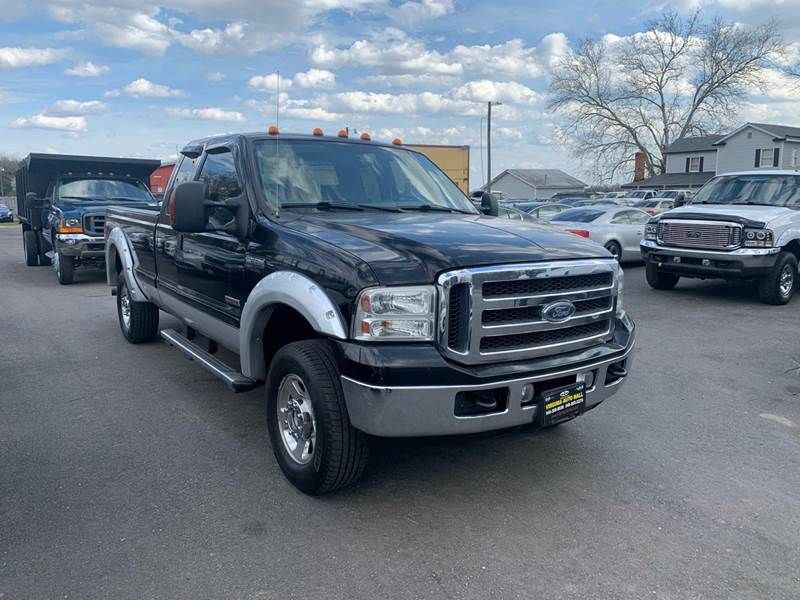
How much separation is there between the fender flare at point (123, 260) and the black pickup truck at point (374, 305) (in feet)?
6.53

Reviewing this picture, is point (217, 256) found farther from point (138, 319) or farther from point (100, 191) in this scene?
point (100, 191)

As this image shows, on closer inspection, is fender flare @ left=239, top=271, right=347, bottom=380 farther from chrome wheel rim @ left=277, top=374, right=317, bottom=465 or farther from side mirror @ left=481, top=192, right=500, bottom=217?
side mirror @ left=481, top=192, right=500, bottom=217

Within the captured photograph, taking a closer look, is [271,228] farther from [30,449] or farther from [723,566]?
[723,566]

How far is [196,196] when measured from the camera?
4324 mm

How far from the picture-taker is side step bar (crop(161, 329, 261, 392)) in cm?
431

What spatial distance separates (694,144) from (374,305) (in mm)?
58951

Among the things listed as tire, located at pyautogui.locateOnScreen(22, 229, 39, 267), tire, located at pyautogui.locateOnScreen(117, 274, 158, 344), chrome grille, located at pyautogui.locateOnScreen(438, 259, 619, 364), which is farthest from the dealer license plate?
tire, located at pyautogui.locateOnScreen(22, 229, 39, 267)

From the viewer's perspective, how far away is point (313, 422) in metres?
3.66

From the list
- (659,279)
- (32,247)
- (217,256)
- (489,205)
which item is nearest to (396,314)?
(217,256)

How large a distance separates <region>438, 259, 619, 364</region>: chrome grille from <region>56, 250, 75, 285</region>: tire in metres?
10.9

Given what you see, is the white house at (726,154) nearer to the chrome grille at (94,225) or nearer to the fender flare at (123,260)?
the chrome grille at (94,225)

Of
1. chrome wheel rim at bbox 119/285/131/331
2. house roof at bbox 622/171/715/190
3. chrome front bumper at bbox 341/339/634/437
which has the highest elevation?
house roof at bbox 622/171/715/190

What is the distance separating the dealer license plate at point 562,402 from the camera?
348cm

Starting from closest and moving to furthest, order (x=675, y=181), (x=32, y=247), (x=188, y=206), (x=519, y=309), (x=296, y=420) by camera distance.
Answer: (x=519, y=309)
(x=296, y=420)
(x=188, y=206)
(x=32, y=247)
(x=675, y=181)
